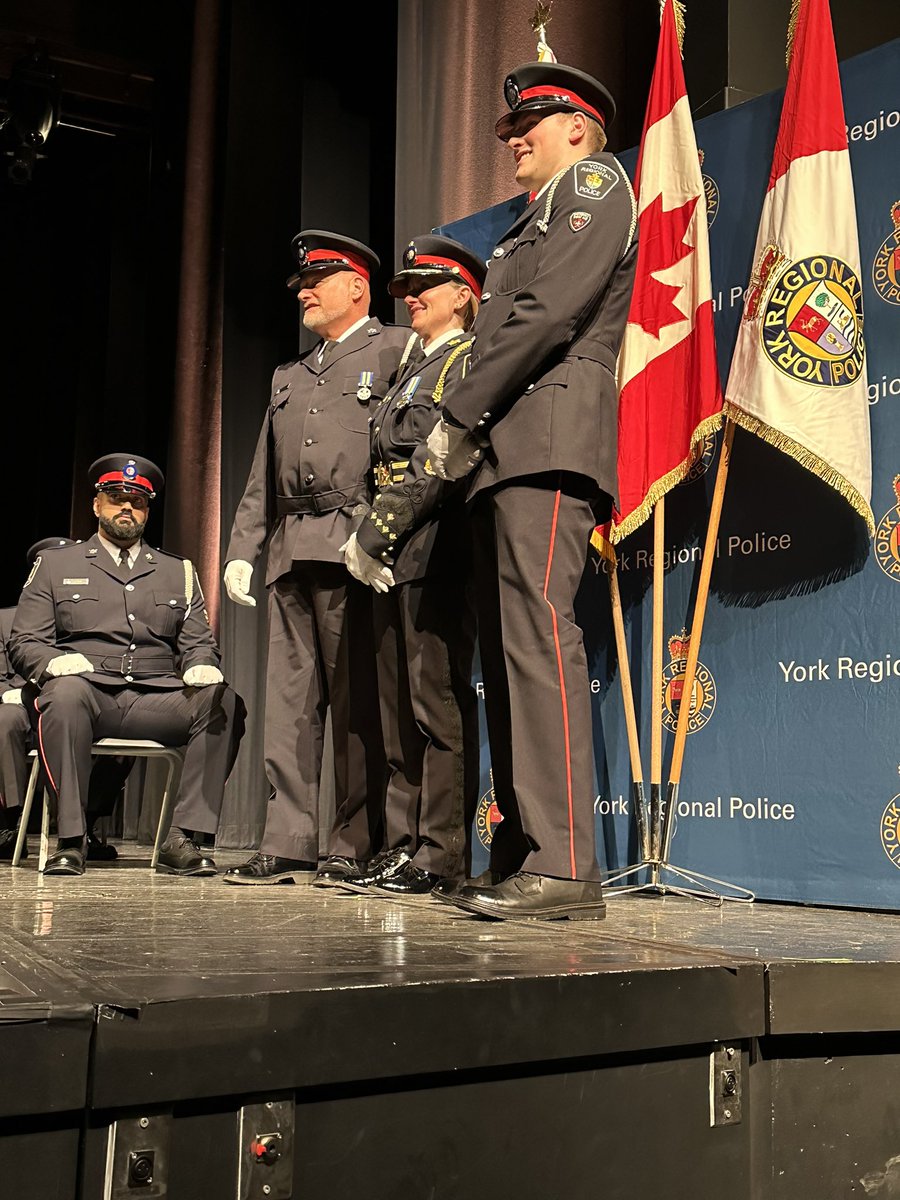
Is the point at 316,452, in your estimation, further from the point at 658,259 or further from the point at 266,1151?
the point at 266,1151

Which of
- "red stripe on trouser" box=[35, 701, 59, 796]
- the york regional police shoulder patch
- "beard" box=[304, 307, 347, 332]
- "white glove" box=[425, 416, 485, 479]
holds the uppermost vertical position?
"beard" box=[304, 307, 347, 332]

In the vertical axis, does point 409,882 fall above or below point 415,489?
below

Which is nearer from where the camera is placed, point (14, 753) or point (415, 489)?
point (415, 489)

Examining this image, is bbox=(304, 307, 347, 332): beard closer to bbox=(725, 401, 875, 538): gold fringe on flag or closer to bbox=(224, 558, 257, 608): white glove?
bbox=(224, 558, 257, 608): white glove

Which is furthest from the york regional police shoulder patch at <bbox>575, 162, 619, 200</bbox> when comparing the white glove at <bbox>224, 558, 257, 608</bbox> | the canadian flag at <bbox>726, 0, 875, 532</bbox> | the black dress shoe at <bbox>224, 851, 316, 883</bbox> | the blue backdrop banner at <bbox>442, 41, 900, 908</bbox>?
the black dress shoe at <bbox>224, 851, 316, 883</bbox>

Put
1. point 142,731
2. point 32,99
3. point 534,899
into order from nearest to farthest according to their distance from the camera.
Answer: point 534,899 < point 142,731 < point 32,99

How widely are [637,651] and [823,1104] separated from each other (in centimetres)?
176

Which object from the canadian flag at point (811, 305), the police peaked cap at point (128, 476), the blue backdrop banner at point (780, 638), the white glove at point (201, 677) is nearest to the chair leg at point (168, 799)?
the white glove at point (201, 677)

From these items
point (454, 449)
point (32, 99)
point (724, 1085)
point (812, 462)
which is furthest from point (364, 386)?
point (32, 99)

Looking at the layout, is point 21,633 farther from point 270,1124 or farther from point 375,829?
point 270,1124

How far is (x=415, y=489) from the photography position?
3.07m

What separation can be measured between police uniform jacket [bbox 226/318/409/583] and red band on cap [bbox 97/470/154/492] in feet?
3.28

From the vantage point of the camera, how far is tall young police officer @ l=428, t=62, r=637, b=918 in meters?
2.41

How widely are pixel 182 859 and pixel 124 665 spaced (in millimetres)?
755
